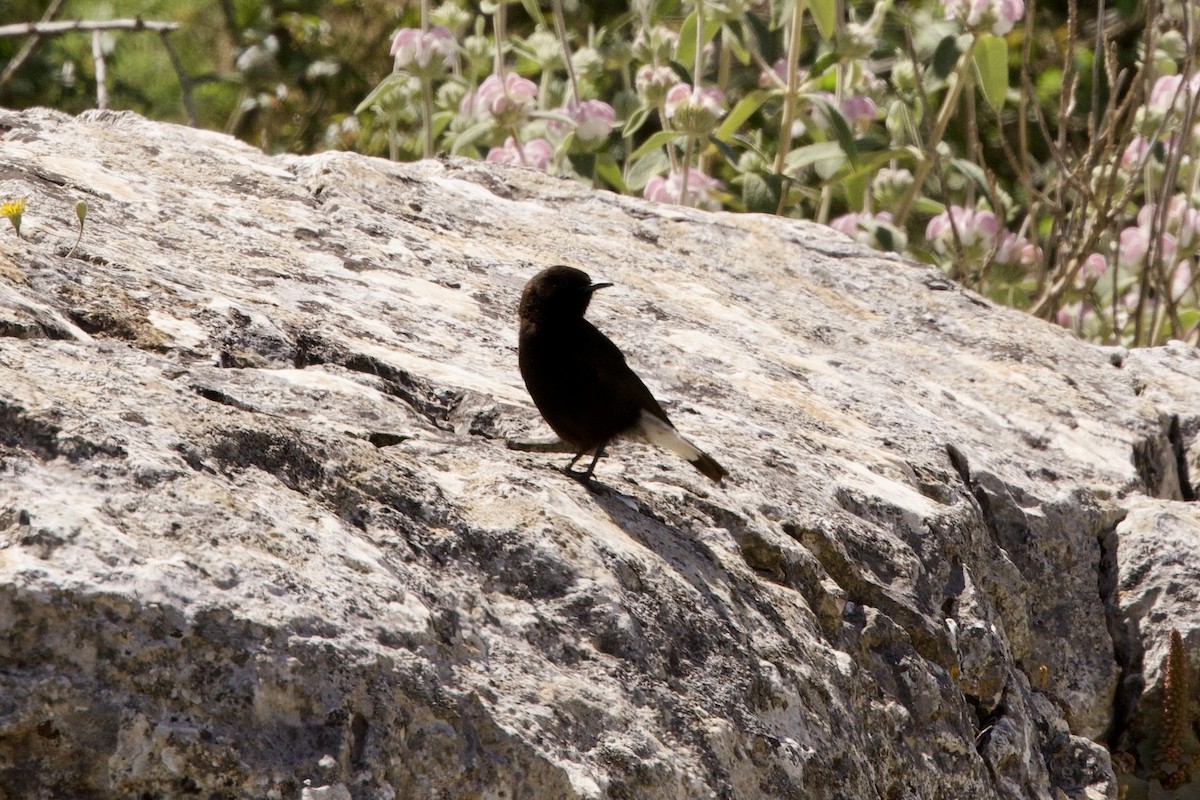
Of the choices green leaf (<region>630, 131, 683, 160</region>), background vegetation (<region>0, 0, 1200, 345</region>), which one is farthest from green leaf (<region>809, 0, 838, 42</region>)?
green leaf (<region>630, 131, 683, 160</region>)

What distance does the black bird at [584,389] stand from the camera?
117 inches

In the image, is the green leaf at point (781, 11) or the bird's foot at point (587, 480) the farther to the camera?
the green leaf at point (781, 11)

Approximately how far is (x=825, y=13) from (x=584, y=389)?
2930 millimetres

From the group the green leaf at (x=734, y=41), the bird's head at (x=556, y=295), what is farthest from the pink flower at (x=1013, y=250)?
the bird's head at (x=556, y=295)

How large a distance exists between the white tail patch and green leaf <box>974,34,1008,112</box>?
130 inches

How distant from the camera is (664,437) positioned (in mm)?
3027

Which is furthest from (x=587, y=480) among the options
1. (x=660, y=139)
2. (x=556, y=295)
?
(x=660, y=139)

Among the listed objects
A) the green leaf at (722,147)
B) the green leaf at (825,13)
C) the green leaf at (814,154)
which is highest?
the green leaf at (825,13)

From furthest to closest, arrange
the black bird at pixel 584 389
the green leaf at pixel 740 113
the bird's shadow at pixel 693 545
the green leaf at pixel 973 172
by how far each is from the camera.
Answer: the green leaf at pixel 973 172, the green leaf at pixel 740 113, the black bird at pixel 584 389, the bird's shadow at pixel 693 545

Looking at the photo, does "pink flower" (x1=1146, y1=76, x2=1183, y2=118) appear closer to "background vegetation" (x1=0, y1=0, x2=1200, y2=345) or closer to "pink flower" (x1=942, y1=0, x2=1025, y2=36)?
"background vegetation" (x1=0, y1=0, x2=1200, y2=345)

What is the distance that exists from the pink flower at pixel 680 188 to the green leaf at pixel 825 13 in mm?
760

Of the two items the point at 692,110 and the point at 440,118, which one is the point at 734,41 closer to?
the point at 692,110

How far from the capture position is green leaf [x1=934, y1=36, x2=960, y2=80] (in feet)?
19.0

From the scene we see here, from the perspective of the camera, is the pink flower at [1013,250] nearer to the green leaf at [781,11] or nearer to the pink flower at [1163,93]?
the pink flower at [1163,93]
